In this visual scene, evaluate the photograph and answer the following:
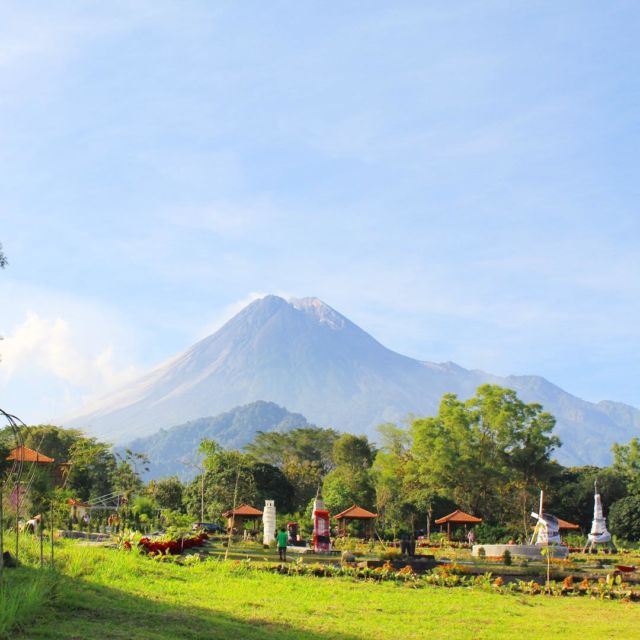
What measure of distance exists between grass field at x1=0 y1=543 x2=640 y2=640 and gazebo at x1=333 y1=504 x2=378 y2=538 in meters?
19.4

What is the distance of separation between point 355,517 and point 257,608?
79.9 feet

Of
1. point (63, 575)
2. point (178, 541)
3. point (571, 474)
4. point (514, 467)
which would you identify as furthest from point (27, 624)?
point (571, 474)

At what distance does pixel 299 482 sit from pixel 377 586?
48158 mm

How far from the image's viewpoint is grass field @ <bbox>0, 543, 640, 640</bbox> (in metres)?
9.03

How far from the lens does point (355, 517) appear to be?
3538 centimetres

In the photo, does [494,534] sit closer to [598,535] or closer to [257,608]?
[598,535]

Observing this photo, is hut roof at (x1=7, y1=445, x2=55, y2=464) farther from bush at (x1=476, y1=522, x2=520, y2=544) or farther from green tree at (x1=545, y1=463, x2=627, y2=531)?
green tree at (x1=545, y1=463, x2=627, y2=531)

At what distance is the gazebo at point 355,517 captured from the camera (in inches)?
1399

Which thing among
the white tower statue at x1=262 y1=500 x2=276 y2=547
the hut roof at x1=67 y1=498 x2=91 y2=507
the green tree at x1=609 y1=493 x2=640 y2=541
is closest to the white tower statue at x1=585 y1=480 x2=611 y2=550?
the green tree at x1=609 y1=493 x2=640 y2=541

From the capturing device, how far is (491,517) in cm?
4731

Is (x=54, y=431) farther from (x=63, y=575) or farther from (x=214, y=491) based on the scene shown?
(x=63, y=575)

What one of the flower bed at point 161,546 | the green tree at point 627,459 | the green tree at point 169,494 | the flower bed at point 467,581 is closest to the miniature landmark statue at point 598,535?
the flower bed at point 467,581

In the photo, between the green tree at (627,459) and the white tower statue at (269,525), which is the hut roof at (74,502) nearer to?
the white tower statue at (269,525)

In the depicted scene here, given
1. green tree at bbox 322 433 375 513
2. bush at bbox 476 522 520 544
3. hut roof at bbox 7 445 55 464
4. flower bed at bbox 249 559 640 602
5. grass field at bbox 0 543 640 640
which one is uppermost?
hut roof at bbox 7 445 55 464
